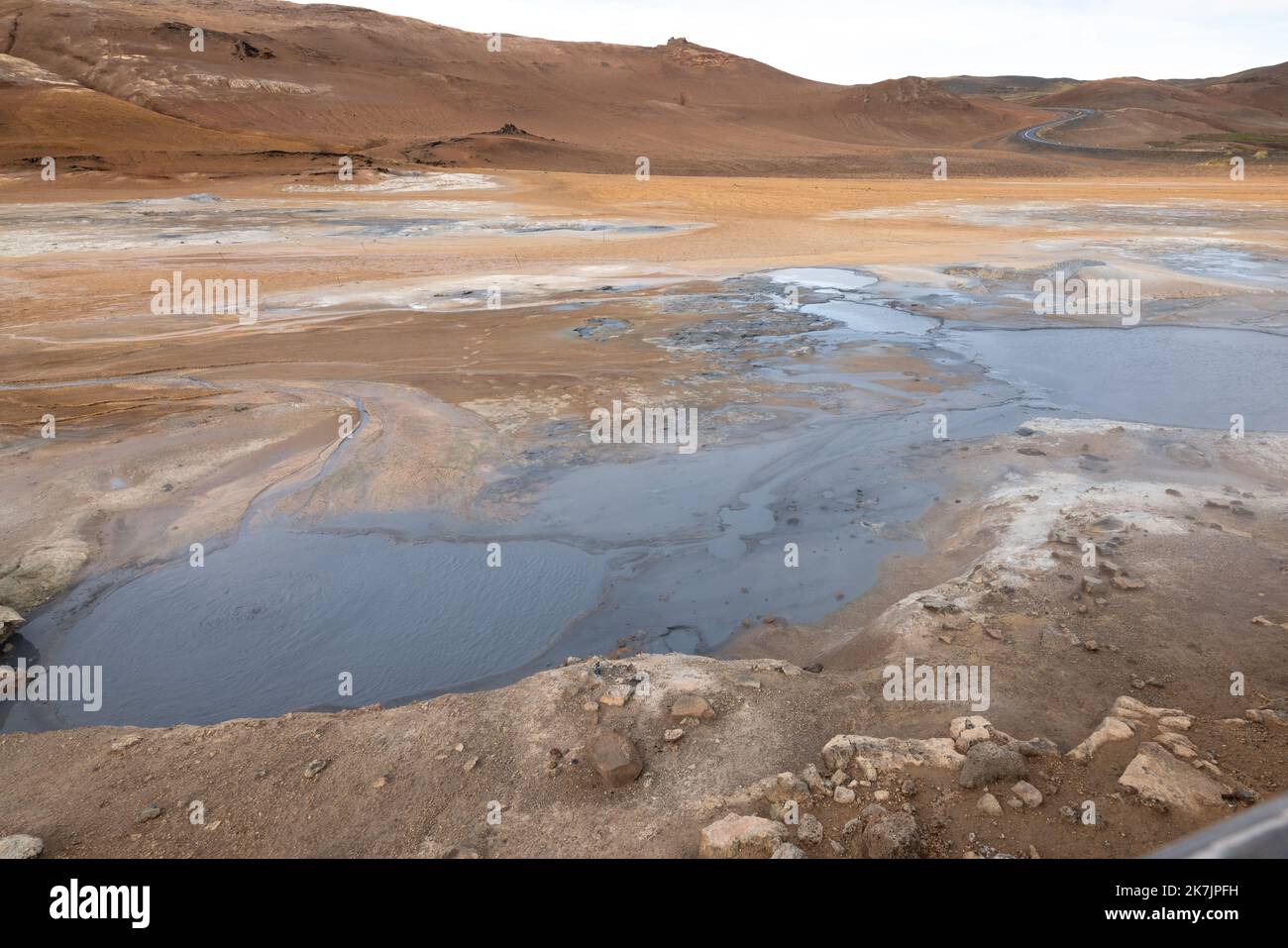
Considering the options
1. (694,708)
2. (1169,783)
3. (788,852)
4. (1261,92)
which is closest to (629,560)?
(694,708)

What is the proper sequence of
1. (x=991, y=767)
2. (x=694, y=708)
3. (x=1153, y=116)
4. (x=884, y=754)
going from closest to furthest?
(x=991, y=767) < (x=884, y=754) < (x=694, y=708) < (x=1153, y=116)

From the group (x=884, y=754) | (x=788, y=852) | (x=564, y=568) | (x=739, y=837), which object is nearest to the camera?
(x=788, y=852)

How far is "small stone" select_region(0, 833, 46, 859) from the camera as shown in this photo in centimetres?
298

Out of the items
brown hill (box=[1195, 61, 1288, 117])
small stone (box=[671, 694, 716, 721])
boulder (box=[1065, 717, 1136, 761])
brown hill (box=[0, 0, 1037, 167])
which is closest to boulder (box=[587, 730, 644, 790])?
small stone (box=[671, 694, 716, 721])

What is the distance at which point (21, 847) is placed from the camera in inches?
119

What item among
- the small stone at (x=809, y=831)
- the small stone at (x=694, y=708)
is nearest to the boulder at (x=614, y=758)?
the small stone at (x=694, y=708)

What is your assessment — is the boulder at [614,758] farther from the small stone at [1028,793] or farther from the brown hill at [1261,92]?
the brown hill at [1261,92]

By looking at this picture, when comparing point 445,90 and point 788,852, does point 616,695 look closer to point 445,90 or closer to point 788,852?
point 788,852

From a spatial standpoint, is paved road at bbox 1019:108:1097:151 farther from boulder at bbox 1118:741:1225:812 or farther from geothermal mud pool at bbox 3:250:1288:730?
boulder at bbox 1118:741:1225:812

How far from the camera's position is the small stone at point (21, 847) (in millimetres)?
2980

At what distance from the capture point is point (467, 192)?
1144 inches

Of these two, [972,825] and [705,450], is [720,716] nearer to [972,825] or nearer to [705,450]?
[972,825]

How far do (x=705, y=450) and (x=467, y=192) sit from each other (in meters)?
24.8

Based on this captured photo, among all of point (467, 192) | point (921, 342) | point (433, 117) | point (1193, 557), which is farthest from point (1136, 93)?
point (1193, 557)
